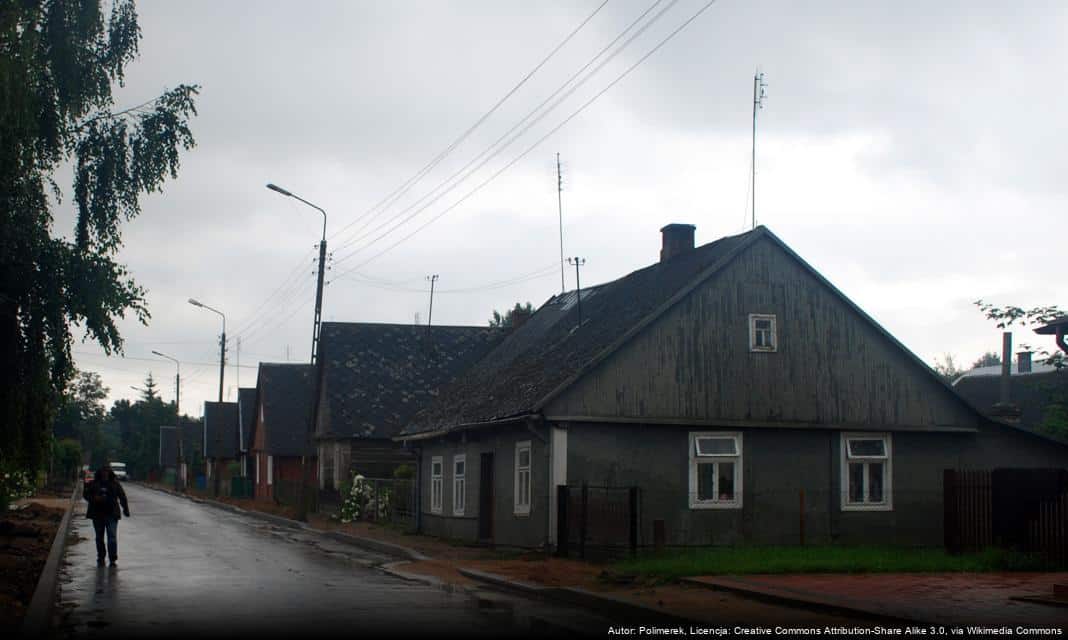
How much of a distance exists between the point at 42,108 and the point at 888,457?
1779 cm

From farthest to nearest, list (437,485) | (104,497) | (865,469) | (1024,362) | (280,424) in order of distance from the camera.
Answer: (1024,362) < (280,424) < (437,485) < (865,469) < (104,497)

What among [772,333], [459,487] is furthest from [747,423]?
[459,487]

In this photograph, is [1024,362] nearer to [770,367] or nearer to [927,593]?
[770,367]

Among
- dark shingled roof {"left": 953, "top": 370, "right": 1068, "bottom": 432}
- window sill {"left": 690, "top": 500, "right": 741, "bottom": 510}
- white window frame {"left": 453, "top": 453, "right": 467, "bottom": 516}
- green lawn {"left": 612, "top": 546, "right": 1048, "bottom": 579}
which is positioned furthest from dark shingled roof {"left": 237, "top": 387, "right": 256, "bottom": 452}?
green lawn {"left": 612, "top": 546, "right": 1048, "bottom": 579}

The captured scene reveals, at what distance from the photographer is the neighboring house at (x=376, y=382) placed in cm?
4550

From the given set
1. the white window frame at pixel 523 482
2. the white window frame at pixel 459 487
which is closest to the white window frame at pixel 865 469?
the white window frame at pixel 523 482

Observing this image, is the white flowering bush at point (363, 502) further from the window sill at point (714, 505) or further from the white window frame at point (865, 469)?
the white window frame at point (865, 469)

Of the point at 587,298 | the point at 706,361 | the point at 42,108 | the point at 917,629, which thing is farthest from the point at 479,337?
the point at 917,629

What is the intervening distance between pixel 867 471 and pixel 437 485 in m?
11.5

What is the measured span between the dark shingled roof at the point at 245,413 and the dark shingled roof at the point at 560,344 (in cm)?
3697

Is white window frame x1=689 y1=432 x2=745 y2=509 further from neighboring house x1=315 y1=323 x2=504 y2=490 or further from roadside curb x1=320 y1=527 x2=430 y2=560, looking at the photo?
neighboring house x1=315 y1=323 x2=504 y2=490

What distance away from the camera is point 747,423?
24.9m

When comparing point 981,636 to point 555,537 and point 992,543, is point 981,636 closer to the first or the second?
point 992,543

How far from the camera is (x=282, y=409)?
197 ft
